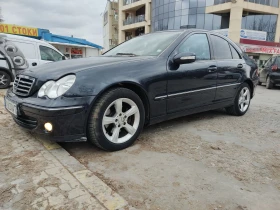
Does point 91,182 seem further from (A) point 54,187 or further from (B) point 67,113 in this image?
(B) point 67,113

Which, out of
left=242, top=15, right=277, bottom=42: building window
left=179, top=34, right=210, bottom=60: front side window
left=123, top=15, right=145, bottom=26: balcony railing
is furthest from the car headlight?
left=123, top=15, right=145, bottom=26: balcony railing

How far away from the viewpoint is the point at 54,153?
2627 millimetres

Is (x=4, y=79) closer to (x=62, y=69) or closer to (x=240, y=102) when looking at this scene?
(x=62, y=69)

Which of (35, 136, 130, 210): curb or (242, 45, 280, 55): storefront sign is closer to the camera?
(35, 136, 130, 210): curb

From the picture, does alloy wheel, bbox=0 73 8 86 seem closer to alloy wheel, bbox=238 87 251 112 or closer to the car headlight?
the car headlight

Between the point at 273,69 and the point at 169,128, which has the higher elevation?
the point at 273,69

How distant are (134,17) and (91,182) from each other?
4377cm

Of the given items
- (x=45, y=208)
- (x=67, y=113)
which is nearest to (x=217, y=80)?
(x=67, y=113)

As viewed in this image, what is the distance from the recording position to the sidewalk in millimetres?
1811

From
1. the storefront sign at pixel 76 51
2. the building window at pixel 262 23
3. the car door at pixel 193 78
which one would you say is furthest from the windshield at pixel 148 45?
the building window at pixel 262 23

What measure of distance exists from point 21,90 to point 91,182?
1.48 meters

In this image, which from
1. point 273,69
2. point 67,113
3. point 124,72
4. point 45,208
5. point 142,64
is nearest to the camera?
point 45,208

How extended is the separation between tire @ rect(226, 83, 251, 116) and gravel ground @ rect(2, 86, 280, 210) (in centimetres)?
85

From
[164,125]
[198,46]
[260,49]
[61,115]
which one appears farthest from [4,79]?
[260,49]
